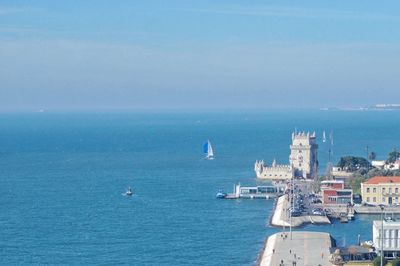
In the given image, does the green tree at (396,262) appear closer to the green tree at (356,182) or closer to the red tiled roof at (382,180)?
the red tiled roof at (382,180)

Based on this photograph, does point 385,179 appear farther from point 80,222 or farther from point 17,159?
point 17,159

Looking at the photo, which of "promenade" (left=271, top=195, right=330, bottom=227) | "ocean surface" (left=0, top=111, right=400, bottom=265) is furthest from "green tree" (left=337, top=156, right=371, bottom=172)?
"promenade" (left=271, top=195, right=330, bottom=227)

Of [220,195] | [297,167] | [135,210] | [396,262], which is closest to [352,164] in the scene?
[297,167]

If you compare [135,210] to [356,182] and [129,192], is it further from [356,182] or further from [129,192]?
[356,182]

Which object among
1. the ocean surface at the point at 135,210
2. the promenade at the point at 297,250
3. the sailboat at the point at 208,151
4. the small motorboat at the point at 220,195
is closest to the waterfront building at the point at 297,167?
the ocean surface at the point at 135,210

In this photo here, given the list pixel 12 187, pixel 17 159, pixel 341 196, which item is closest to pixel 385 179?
pixel 341 196

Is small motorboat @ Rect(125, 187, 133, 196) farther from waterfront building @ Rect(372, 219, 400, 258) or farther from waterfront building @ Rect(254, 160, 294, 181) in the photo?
waterfront building @ Rect(372, 219, 400, 258)
